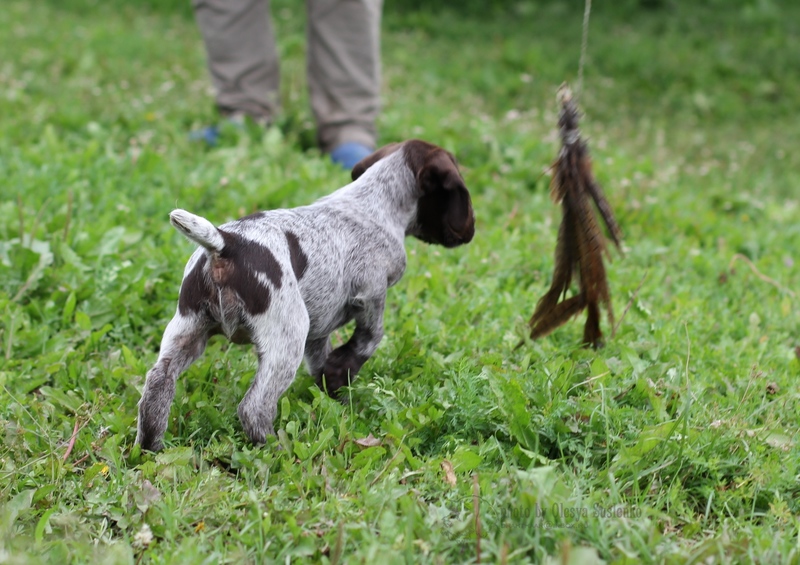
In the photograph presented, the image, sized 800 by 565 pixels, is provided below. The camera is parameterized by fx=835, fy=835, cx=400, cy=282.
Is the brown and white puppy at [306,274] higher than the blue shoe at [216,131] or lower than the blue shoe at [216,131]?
higher

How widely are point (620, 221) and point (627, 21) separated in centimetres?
735

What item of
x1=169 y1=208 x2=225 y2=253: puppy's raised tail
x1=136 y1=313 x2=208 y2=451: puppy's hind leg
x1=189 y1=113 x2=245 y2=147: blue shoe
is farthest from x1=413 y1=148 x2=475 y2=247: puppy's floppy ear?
x1=189 y1=113 x2=245 y2=147: blue shoe

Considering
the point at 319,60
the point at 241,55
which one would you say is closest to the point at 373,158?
the point at 319,60

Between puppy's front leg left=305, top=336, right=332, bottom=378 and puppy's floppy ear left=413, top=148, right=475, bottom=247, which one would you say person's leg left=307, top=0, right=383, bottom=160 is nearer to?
puppy's floppy ear left=413, top=148, right=475, bottom=247

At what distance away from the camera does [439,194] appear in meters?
3.25

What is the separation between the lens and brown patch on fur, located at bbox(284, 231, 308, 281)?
2.83m

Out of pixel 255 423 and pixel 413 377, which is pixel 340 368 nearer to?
pixel 413 377

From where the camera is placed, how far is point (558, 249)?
3492 millimetres

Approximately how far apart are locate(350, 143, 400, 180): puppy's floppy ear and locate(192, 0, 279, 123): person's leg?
3214 mm

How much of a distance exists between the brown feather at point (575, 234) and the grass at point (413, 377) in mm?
189

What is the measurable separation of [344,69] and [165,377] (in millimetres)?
4186

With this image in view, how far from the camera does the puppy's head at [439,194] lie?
3.15 m

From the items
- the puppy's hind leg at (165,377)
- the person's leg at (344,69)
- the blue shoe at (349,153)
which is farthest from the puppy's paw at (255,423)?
the person's leg at (344,69)

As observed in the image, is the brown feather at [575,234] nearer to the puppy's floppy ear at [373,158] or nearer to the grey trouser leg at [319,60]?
the puppy's floppy ear at [373,158]
